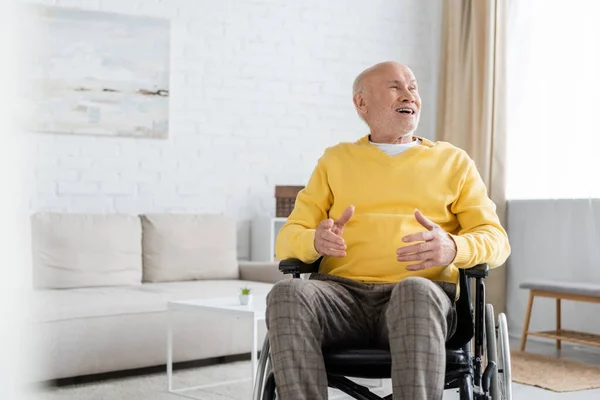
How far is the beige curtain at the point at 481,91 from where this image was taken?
484 cm

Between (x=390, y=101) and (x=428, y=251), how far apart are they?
0.51m

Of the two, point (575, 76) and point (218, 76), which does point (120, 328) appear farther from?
point (575, 76)

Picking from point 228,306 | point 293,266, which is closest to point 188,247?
point 228,306

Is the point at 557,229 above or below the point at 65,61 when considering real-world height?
below

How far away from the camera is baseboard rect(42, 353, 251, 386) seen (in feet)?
11.2

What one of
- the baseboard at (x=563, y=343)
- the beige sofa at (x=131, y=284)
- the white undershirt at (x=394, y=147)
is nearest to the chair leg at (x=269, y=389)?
the white undershirt at (x=394, y=147)

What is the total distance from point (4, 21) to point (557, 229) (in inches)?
173

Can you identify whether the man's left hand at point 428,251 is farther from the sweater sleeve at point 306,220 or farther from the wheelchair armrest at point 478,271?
the sweater sleeve at point 306,220

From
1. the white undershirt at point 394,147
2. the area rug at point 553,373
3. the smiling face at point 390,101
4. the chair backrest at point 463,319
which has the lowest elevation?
the area rug at point 553,373

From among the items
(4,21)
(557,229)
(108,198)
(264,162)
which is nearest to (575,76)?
(557,229)

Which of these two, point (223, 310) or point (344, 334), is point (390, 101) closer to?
point (344, 334)

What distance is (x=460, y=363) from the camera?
1.81 meters

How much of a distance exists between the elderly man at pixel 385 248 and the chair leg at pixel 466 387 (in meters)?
0.10

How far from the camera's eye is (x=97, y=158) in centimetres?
425
